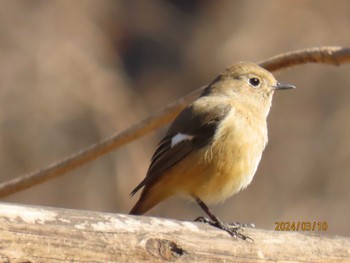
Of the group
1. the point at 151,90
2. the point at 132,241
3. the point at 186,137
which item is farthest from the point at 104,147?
the point at 151,90

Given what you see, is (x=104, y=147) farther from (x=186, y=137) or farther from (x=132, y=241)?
(x=132, y=241)

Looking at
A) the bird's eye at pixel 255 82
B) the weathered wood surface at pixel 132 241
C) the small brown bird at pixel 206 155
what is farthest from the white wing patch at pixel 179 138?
the weathered wood surface at pixel 132 241

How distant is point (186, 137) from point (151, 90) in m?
6.74

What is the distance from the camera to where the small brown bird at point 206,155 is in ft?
17.9

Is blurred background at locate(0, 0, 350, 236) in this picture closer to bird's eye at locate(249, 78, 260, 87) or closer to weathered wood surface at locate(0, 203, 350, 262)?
bird's eye at locate(249, 78, 260, 87)

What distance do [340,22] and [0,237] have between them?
8.91 meters

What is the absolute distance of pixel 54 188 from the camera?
10.9m

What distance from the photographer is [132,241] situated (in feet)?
13.1

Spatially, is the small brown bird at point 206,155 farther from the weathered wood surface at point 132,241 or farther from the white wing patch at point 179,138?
the weathered wood surface at point 132,241

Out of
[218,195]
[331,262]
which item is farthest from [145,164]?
[331,262]

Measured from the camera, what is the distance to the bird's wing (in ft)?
18.2

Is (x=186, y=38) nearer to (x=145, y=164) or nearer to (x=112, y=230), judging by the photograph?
(x=145, y=164)

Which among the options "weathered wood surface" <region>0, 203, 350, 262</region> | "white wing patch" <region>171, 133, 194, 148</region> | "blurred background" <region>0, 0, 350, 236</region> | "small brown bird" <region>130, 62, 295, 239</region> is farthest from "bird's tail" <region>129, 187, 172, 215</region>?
"blurred background" <region>0, 0, 350, 236</region>

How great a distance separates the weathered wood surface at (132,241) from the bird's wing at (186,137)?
4.21 feet
